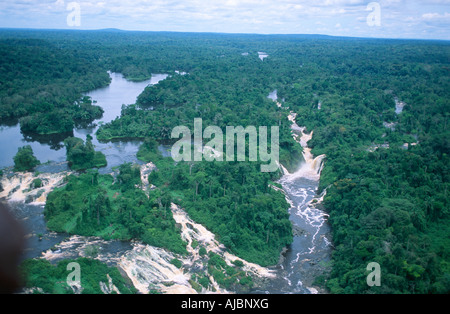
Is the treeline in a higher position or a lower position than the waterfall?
higher

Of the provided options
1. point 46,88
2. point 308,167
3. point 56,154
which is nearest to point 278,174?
point 308,167

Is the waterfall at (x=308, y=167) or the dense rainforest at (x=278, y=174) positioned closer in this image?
the dense rainforest at (x=278, y=174)

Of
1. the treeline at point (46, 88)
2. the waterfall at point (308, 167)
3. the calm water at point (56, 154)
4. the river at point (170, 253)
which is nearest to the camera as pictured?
the river at point (170, 253)

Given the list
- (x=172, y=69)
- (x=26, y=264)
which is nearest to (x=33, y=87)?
(x=172, y=69)

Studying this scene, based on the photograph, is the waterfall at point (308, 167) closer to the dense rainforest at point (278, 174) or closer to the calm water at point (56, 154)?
the dense rainforest at point (278, 174)

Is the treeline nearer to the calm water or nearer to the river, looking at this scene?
the calm water

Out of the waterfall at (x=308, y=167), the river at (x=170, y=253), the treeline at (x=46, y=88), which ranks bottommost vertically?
the river at (x=170, y=253)

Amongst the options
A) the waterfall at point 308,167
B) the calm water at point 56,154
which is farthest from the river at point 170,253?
the waterfall at point 308,167

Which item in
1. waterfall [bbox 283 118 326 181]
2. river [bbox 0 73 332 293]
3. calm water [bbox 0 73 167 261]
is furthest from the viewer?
waterfall [bbox 283 118 326 181]

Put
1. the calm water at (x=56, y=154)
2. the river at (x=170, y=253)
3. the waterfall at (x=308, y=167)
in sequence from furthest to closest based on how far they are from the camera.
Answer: the waterfall at (x=308, y=167), the calm water at (x=56, y=154), the river at (x=170, y=253)

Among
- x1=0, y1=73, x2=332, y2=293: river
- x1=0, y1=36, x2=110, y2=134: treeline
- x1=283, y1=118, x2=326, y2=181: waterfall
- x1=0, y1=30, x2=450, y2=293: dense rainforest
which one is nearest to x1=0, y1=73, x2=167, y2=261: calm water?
x1=0, y1=73, x2=332, y2=293: river
